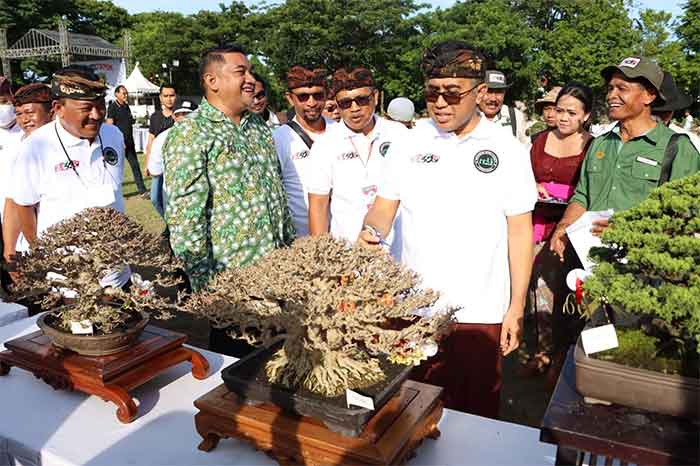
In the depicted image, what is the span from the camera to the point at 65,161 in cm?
267

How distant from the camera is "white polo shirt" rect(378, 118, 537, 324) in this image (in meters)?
2.09

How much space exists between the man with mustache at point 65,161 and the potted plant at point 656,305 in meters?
2.36

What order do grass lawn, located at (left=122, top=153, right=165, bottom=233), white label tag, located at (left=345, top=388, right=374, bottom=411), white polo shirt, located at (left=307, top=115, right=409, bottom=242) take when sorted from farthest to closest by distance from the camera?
grass lawn, located at (left=122, top=153, right=165, bottom=233), white polo shirt, located at (left=307, top=115, right=409, bottom=242), white label tag, located at (left=345, top=388, right=374, bottom=411)

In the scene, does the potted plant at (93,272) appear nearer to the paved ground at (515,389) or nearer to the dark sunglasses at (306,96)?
the dark sunglasses at (306,96)

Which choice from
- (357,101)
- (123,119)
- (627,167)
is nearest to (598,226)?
(627,167)

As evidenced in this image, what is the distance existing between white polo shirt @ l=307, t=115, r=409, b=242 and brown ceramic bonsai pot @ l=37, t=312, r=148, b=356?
1428 mm

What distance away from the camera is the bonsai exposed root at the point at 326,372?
1.37 meters

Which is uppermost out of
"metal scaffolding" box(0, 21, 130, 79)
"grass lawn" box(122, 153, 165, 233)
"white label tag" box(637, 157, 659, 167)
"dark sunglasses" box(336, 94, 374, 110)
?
"metal scaffolding" box(0, 21, 130, 79)

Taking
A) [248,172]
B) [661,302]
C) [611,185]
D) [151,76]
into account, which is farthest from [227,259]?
[151,76]

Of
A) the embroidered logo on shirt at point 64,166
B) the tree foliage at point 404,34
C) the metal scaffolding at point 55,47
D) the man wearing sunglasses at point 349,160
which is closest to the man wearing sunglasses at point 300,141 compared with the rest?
the man wearing sunglasses at point 349,160

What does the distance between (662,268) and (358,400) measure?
0.74 meters

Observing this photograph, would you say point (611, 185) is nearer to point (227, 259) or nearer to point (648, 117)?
point (648, 117)

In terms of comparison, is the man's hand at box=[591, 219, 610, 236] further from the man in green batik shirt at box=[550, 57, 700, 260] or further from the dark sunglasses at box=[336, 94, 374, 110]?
the dark sunglasses at box=[336, 94, 374, 110]

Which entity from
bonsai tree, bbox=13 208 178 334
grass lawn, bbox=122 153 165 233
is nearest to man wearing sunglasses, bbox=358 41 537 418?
bonsai tree, bbox=13 208 178 334
